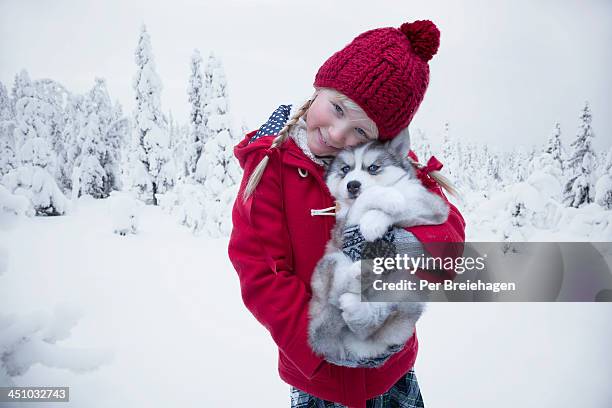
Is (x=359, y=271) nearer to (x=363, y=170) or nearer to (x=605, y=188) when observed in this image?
(x=363, y=170)

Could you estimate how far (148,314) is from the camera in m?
3.06

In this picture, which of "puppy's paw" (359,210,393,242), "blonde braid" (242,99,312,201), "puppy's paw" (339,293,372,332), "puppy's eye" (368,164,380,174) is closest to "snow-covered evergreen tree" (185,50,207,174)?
"blonde braid" (242,99,312,201)

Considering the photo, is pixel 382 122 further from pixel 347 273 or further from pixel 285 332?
pixel 285 332

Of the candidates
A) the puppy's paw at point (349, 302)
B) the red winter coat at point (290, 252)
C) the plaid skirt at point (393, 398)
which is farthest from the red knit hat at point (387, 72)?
the plaid skirt at point (393, 398)

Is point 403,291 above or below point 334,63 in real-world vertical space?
below

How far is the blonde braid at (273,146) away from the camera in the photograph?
1135 mm

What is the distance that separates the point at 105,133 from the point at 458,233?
269 inches

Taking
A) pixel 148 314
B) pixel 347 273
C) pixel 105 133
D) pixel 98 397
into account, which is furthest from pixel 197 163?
pixel 347 273

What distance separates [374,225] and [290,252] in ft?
1.16

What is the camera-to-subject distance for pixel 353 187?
3.60 ft

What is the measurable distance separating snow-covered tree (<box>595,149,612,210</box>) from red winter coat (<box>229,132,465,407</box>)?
3.81m

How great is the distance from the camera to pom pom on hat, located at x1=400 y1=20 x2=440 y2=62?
114 centimetres

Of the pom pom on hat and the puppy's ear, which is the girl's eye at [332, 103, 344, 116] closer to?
the puppy's ear

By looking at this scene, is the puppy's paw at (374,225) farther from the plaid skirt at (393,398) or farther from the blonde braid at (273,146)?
the plaid skirt at (393,398)
